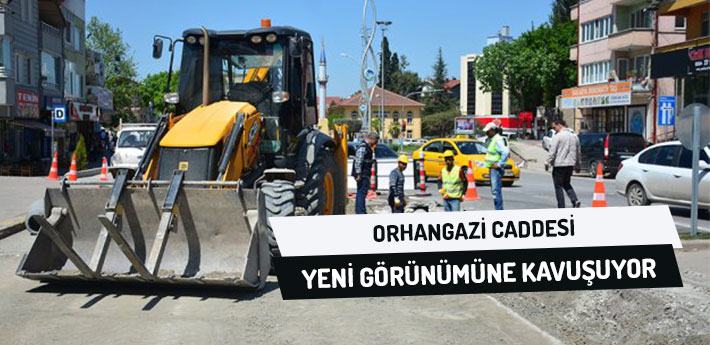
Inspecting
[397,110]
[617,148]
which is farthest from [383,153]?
[397,110]

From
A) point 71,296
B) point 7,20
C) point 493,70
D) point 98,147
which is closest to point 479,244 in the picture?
point 71,296

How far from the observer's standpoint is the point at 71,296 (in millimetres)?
7711

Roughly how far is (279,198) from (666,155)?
33.9 feet

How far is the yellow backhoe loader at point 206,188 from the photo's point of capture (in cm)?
762

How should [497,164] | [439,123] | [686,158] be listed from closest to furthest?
[497,164] < [686,158] < [439,123]

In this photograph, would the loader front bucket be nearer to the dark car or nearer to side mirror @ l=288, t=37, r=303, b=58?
side mirror @ l=288, t=37, r=303, b=58

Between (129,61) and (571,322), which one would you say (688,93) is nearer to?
(571,322)

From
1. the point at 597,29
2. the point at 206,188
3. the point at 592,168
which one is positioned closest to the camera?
the point at 206,188

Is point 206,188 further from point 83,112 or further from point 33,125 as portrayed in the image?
point 83,112

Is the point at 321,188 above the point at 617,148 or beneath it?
beneath

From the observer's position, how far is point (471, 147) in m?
24.8

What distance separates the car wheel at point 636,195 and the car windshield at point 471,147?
26.5ft

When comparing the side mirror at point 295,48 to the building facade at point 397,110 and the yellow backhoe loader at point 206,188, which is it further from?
the building facade at point 397,110

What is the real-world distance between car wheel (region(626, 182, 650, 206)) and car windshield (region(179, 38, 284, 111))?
945 cm
